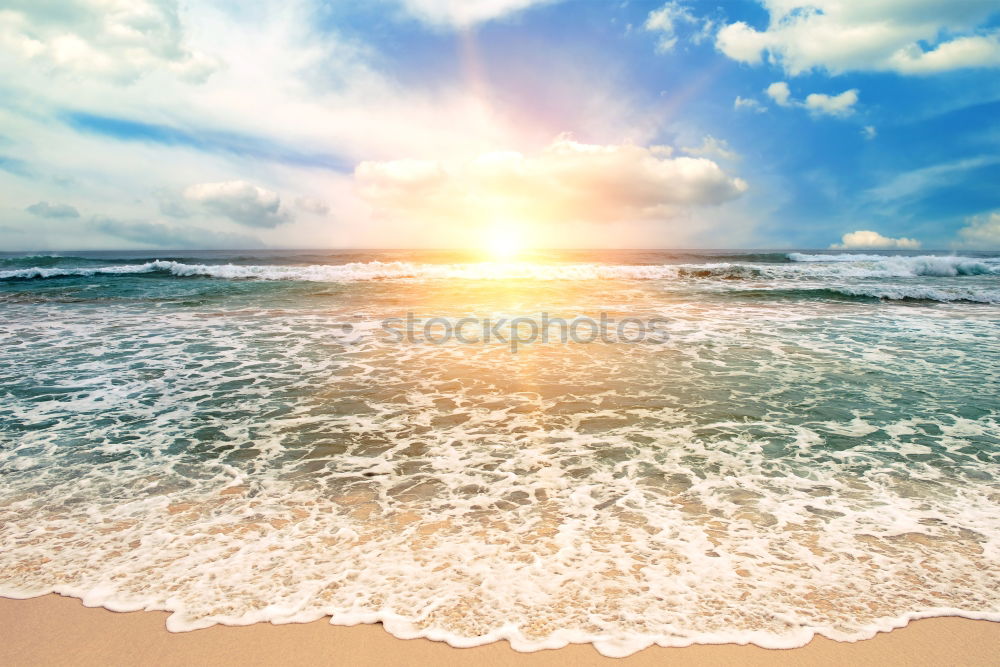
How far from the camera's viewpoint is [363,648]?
103 inches

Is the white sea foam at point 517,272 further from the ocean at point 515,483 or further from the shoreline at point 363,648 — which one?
the shoreline at point 363,648

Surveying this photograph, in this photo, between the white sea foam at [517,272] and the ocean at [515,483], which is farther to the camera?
the white sea foam at [517,272]

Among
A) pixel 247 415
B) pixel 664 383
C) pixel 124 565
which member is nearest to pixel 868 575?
pixel 664 383

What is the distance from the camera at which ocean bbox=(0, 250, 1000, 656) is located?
292 cm

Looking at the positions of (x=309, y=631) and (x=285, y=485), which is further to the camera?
(x=285, y=485)

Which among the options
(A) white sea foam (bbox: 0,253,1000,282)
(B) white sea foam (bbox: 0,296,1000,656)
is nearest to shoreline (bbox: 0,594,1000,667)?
(B) white sea foam (bbox: 0,296,1000,656)

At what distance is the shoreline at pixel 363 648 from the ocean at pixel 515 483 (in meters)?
0.07

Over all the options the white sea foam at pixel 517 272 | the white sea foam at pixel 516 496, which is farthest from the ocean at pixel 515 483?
the white sea foam at pixel 517 272

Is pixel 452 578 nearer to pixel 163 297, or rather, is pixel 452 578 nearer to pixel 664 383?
pixel 664 383

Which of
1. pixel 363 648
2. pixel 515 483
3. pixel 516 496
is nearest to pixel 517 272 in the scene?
pixel 515 483

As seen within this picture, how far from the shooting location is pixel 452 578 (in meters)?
3.09

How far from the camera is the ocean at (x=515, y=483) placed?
9.58 ft

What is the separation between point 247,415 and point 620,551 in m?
4.94

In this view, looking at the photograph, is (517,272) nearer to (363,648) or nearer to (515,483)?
(515,483)
